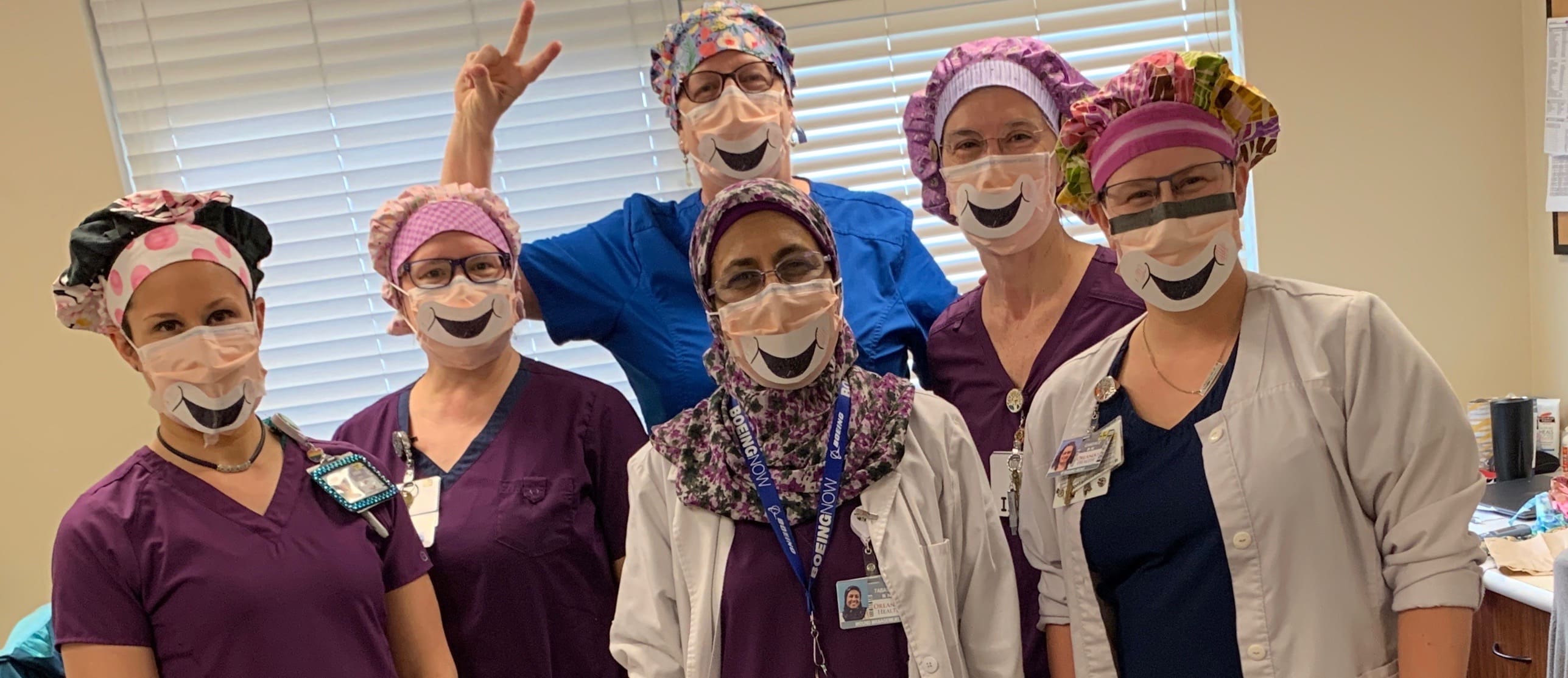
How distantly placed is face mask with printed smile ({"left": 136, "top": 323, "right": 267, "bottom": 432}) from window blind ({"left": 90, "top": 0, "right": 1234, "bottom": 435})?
179cm

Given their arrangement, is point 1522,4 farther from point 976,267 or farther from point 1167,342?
point 1167,342

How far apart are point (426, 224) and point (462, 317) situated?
20cm

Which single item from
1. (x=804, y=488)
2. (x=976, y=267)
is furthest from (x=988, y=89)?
(x=976, y=267)

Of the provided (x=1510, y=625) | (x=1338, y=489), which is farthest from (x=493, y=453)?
(x=1510, y=625)

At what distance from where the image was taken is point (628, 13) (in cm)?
336

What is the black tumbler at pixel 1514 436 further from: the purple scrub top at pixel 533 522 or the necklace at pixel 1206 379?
the purple scrub top at pixel 533 522

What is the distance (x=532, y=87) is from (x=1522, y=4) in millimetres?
3004

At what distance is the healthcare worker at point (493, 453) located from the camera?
1.95 meters

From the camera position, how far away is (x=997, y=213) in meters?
1.96

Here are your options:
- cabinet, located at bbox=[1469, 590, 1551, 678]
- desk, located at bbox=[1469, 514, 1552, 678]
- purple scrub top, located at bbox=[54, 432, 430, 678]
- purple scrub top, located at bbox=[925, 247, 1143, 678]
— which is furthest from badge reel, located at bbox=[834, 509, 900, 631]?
cabinet, located at bbox=[1469, 590, 1551, 678]

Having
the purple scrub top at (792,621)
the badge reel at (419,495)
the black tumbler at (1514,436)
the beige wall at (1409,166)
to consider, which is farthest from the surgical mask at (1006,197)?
the black tumbler at (1514,436)

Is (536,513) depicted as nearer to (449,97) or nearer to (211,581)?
(211,581)

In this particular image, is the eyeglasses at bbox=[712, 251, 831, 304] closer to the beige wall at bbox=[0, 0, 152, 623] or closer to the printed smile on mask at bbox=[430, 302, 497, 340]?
the printed smile on mask at bbox=[430, 302, 497, 340]

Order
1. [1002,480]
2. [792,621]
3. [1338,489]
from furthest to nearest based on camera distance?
[1002,480] < [792,621] < [1338,489]
